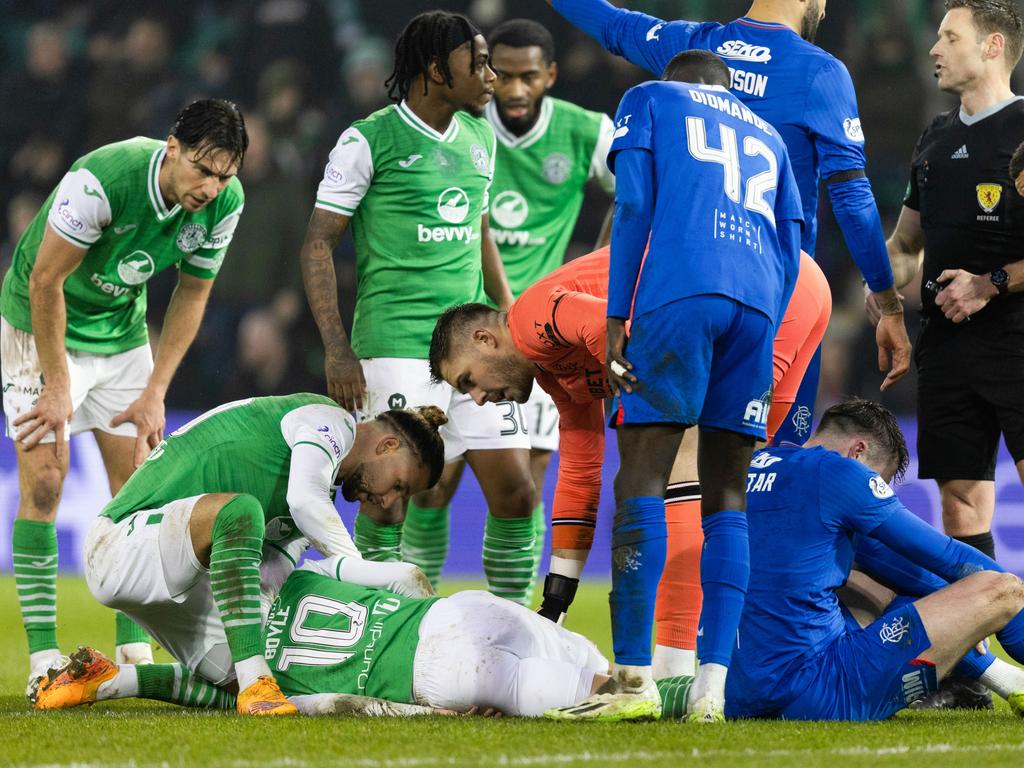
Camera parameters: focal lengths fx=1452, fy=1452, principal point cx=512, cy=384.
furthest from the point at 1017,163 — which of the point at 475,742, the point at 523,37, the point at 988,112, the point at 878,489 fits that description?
the point at 475,742

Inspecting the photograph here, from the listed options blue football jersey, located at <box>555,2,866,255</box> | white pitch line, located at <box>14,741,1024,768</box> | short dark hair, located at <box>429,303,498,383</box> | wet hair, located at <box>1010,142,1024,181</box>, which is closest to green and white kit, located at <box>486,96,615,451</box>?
blue football jersey, located at <box>555,2,866,255</box>

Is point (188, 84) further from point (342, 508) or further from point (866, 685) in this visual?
point (866, 685)

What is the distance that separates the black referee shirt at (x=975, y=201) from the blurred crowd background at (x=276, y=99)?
408cm

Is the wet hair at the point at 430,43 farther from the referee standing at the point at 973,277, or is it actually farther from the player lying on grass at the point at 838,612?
the player lying on grass at the point at 838,612

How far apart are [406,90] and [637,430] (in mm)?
2302

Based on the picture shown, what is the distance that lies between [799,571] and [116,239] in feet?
9.03

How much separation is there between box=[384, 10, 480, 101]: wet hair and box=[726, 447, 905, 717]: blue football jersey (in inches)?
89.0

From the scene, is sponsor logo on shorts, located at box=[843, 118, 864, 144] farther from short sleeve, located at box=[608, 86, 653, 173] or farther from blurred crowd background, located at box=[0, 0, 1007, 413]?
blurred crowd background, located at box=[0, 0, 1007, 413]

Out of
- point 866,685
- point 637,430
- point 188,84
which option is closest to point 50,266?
point 637,430

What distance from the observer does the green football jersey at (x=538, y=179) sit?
20.8 feet

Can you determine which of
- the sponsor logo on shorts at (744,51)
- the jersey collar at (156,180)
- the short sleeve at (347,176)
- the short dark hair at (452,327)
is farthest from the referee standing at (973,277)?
the jersey collar at (156,180)

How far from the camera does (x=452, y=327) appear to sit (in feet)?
13.9

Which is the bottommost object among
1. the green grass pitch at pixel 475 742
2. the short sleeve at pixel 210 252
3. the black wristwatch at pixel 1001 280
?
the green grass pitch at pixel 475 742

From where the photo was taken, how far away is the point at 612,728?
332 cm
